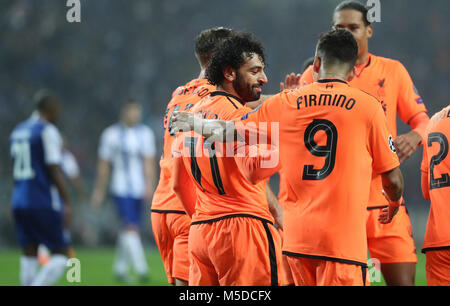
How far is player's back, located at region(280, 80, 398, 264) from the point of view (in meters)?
2.84

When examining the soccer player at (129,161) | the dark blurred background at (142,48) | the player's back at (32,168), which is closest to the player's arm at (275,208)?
the player's back at (32,168)

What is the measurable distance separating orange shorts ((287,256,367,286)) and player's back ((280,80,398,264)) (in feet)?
0.14

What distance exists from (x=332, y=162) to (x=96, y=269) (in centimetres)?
766

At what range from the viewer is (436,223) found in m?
3.67

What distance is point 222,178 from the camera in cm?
322

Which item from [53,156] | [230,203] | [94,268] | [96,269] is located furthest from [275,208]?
[94,268]

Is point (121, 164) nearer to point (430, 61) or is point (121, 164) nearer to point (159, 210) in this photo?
point (159, 210)

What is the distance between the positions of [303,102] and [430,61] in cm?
1354

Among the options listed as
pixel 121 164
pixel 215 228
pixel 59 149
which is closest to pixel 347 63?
pixel 215 228

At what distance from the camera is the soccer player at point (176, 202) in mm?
3926

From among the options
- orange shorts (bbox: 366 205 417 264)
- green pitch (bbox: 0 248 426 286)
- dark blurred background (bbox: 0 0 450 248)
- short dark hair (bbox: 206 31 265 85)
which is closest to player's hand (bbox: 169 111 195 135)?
short dark hair (bbox: 206 31 265 85)

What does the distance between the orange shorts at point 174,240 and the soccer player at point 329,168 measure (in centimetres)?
114

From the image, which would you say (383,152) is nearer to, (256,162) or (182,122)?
(256,162)

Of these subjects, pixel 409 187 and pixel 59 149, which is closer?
pixel 59 149
